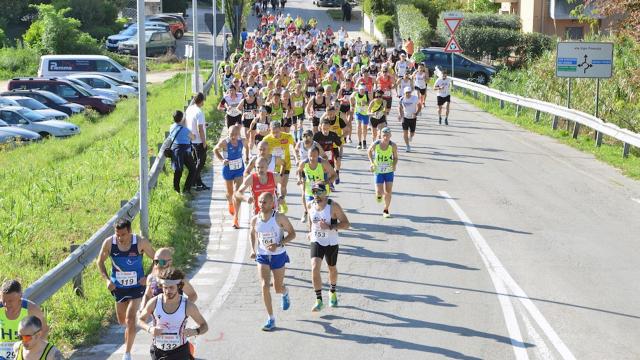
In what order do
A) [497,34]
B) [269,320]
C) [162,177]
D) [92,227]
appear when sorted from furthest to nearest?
[497,34]
[162,177]
[92,227]
[269,320]

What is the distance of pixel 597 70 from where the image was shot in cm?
2775

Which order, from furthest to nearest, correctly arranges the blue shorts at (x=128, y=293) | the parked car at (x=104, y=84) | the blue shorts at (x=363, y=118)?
the parked car at (x=104, y=84) < the blue shorts at (x=363, y=118) < the blue shorts at (x=128, y=293)

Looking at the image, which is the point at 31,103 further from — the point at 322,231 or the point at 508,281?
the point at 508,281

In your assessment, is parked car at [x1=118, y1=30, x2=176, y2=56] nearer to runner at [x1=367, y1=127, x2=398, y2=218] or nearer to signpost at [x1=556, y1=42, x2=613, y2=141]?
signpost at [x1=556, y1=42, x2=613, y2=141]

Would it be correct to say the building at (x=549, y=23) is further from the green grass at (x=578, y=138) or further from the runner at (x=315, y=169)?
the runner at (x=315, y=169)

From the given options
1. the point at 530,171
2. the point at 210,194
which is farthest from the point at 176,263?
the point at 530,171

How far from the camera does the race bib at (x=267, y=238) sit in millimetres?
11703

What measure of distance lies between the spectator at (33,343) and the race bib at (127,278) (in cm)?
268

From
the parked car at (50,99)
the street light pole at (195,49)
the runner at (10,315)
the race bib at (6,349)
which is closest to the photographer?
the runner at (10,315)

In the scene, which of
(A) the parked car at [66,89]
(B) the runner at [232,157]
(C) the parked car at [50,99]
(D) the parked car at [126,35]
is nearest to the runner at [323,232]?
(B) the runner at [232,157]

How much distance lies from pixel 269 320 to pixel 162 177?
9798 millimetres

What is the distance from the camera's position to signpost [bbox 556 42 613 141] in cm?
2766

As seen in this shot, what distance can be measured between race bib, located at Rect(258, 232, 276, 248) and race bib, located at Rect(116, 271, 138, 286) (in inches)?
67.8

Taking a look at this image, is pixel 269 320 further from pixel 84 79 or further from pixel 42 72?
pixel 42 72
